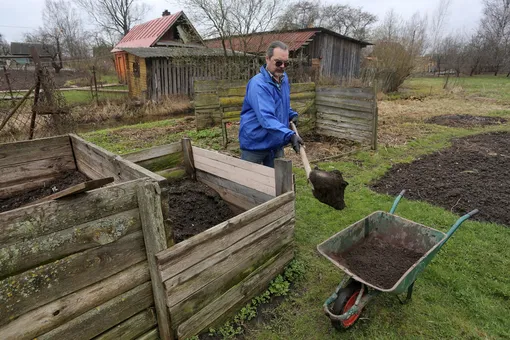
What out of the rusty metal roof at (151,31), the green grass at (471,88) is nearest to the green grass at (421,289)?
the green grass at (471,88)

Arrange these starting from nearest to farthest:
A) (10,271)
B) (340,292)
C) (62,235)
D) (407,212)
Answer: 1. (10,271)
2. (62,235)
3. (340,292)
4. (407,212)

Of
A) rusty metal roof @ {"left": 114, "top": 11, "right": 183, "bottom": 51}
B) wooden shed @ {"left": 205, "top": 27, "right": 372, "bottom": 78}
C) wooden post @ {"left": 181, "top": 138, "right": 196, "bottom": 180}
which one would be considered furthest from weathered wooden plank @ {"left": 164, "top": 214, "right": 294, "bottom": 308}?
rusty metal roof @ {"left": 114, "top": 11, "right": 183, "bottom": 51}

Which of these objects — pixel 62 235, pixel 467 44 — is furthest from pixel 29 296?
pixel 467 44

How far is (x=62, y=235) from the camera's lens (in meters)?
1.67

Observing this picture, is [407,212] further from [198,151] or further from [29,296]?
[29,296]

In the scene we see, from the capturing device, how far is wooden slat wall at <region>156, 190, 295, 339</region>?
2189 millimetres

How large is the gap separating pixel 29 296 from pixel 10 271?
0.19 meters

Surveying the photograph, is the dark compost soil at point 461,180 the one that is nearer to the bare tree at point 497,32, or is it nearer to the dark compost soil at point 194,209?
the dark compost soil at point 194,209

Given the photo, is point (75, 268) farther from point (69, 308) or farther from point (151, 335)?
point (151, 335)

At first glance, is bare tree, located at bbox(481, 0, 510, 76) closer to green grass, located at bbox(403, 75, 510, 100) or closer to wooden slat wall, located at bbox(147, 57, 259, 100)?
green grass, located at bbox(403, 75, 510, 100)

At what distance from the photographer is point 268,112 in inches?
128

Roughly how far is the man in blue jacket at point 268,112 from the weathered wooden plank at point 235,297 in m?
1.21

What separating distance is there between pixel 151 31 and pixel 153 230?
29208mm

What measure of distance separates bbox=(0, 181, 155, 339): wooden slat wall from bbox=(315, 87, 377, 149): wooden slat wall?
6718 mm
